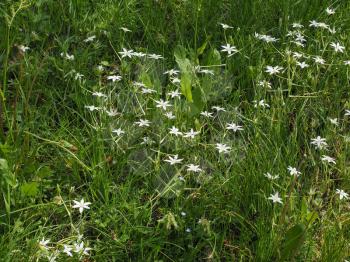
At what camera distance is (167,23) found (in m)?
3.37

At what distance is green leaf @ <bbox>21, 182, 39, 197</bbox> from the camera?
2273 mm

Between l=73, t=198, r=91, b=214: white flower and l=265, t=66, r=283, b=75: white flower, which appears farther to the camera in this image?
l=265, t=66, r=283, b=75: white flower

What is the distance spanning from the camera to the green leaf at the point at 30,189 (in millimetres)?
2273

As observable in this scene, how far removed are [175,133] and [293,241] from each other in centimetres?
67

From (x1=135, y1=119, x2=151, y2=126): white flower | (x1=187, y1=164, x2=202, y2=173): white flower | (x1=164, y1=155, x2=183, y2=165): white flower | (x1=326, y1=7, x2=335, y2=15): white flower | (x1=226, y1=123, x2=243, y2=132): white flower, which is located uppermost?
(x1=326, y1=7, x2=335, y2=15): white flower

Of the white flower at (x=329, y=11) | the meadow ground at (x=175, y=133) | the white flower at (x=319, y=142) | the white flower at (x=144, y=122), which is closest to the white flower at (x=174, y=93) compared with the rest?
the meadow ground at (x=175, y=133)

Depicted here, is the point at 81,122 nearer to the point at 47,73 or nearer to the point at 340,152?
the point at 47,73

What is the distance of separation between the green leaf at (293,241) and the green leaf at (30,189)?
2.98ft

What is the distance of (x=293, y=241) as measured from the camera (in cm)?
209

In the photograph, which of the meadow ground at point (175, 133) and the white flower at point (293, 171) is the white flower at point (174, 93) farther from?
the white flower at point (293, 171)

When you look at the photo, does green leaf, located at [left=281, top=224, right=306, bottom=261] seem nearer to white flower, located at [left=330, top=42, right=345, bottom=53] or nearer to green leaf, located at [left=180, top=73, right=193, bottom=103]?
green leaf, located at [left=180, top=73, right=193, bottom=103]

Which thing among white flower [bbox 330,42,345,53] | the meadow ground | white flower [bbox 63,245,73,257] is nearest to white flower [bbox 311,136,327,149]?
the meadow ground

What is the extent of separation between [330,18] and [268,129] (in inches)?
40.9

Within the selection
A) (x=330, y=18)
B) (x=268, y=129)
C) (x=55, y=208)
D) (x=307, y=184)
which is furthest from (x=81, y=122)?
(x=330, y=18)
